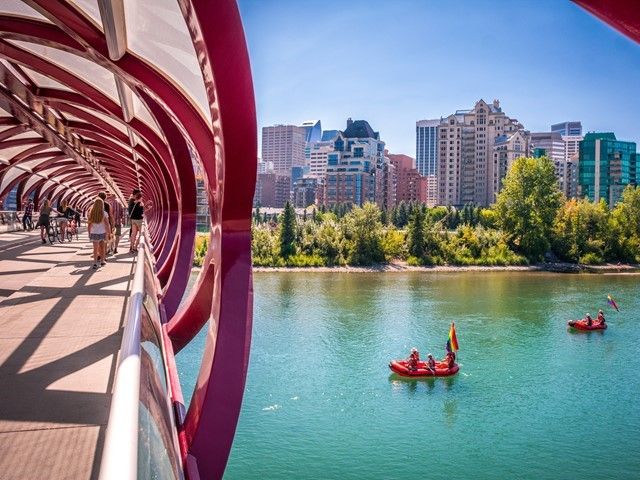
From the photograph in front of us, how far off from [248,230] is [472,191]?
107 meters

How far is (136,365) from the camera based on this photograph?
67.1 inches

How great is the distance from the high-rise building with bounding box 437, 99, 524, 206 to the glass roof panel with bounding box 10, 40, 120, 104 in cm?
10074

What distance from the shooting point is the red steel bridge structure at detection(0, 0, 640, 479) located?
227 cm

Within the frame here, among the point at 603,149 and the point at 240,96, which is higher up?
the point at 603,149

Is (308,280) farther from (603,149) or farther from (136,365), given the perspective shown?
(603,149)

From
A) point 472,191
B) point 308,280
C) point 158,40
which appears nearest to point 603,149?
point 472,191

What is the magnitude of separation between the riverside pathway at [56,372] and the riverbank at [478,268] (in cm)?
4457

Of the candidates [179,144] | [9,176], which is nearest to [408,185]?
[9,176]

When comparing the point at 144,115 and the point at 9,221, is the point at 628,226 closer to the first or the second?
the point at 9,221

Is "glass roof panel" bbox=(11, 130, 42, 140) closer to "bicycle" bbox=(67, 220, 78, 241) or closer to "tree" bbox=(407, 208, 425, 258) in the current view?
"bicycle" bbox=(67, 220, 78, 241)

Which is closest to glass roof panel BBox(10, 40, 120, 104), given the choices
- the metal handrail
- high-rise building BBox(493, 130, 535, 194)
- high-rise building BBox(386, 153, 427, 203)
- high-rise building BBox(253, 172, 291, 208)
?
the metal handrail

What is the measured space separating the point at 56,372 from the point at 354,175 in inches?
4161

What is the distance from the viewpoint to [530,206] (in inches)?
2430

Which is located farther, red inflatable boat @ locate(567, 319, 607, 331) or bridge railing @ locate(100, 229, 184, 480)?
red inflatable boat @ locate(567, 319, 607, 331)
